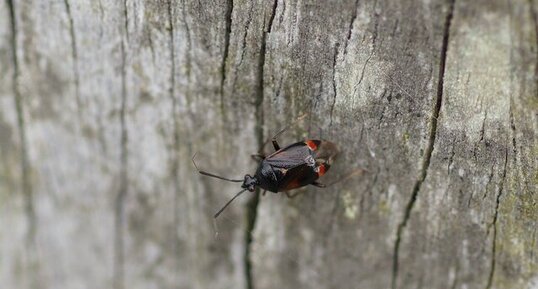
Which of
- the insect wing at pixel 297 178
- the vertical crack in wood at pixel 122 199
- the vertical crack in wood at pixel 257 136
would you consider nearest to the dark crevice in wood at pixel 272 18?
the vertical crack in wood at pixel 257 136

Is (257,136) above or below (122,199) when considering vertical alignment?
above

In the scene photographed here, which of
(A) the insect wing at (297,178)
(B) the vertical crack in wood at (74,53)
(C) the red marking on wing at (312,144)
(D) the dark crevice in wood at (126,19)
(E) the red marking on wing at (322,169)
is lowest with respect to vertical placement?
(A) the insect wing at (297,178)

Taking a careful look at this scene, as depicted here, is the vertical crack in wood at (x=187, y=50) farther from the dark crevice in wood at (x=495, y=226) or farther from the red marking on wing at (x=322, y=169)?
the dark crevice in wood at (x=495, y=226)

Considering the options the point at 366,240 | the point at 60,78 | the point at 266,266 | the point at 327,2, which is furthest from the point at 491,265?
the point at 60,78

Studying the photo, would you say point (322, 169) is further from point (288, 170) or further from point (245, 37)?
point (245, 37)

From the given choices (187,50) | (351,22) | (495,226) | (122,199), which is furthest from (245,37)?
(122,199)

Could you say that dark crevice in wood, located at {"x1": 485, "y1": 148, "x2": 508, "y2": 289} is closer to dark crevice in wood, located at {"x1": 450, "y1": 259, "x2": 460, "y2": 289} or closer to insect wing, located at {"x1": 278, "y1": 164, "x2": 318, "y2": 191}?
dark crevice in wood, located at {"x1": 450, "y1": 259, "x2": 460, "y2": 289}
